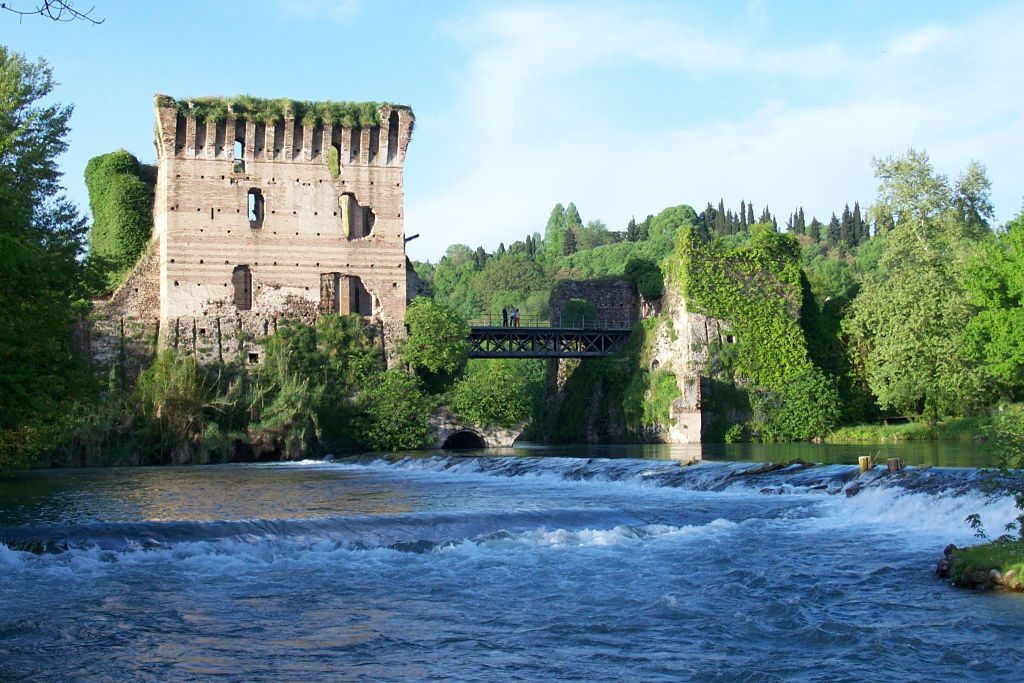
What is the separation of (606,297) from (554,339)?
5348 mm

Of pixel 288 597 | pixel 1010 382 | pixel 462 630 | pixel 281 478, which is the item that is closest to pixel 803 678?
pixel 462 630

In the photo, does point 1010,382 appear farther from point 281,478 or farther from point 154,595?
point 154,595

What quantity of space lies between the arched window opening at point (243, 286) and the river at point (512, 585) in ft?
58.3

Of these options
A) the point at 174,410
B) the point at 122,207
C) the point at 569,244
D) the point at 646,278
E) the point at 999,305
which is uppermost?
the point at 569,244

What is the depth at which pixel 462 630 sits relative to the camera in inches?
343

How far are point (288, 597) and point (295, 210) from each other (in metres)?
27.9

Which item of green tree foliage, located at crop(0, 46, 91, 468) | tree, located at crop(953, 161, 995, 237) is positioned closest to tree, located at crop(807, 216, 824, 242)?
tree, located at crop(953, 161, 995, 237)

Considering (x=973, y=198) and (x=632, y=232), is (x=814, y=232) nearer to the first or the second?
(x=632, y=232)

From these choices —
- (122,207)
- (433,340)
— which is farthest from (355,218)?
(122,207)

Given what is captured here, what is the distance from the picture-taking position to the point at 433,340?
35.7 meters

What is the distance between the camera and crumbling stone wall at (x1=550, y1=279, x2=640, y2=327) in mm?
45688

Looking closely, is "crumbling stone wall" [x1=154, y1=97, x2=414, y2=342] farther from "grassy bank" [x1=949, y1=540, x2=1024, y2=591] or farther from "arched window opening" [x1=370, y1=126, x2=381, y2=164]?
"grassy bank" [x1=949, y1=540, x2=1024, y2=591]

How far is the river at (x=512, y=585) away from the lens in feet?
25.3

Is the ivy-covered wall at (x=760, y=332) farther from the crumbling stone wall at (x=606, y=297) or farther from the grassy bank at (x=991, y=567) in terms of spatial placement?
the grassy bank at (x=991, y=567)
